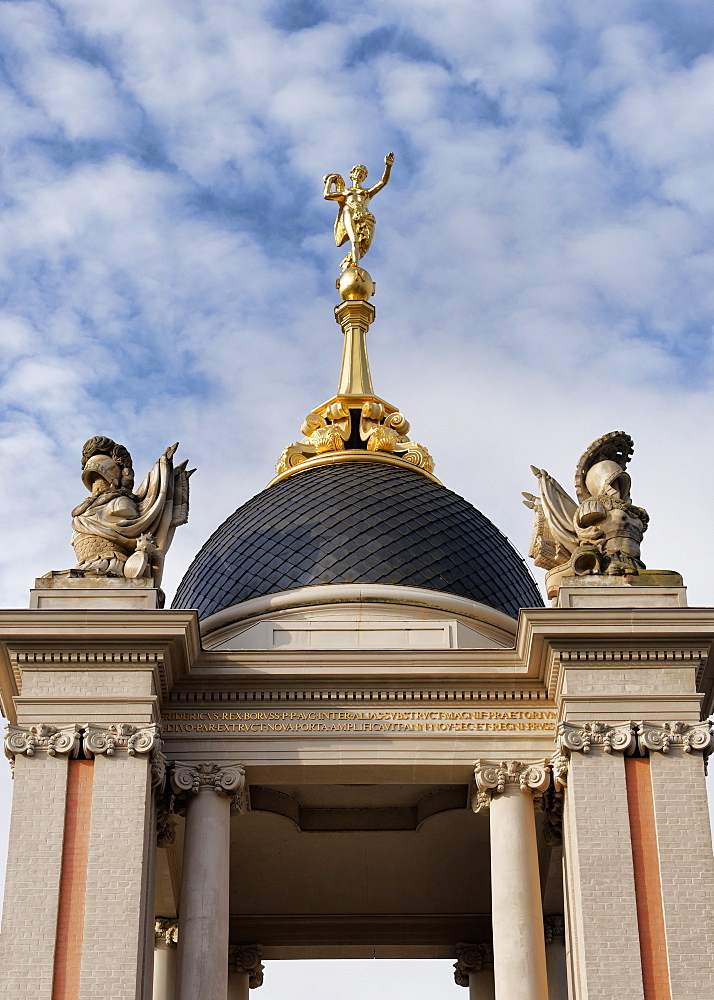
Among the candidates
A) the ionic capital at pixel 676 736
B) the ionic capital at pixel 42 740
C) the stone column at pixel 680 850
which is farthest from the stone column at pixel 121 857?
the ionic capital at pixel 676 736

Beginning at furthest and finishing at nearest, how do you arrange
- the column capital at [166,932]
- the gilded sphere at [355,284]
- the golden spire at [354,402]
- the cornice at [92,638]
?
the gilded sphere at [355,284]
the golden spire at [354,402]
the column capital at [166,932]
the cornice at [92,638]

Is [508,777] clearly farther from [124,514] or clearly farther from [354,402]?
[354,402]

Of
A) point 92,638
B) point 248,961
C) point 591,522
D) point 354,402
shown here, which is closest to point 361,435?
point 354,402

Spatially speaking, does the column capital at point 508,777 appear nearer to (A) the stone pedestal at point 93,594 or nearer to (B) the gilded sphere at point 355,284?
(A) the stone pedestal at point 93,594

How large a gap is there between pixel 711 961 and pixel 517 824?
3.31m

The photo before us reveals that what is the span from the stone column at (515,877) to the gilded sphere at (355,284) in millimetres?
14725

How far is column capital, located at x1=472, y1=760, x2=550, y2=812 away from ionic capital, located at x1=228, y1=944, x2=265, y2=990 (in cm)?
755

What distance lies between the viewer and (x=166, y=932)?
97.7 ft

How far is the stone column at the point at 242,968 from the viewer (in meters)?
30.8

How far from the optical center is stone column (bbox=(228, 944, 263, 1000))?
30.8 m

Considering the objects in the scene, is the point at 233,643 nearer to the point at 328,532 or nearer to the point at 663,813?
the point at 328,532

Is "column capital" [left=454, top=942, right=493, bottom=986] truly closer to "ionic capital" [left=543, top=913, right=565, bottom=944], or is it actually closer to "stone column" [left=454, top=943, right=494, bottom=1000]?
"stone column" [left=454, top=943, right=494, bottom=1000]

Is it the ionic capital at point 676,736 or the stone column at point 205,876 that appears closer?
the stone column at point 205,876

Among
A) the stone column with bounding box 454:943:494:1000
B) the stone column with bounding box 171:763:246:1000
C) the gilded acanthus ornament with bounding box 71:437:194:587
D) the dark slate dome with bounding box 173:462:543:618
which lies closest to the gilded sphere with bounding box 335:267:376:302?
the dark slate dome with bounding box 173:462:543:618
